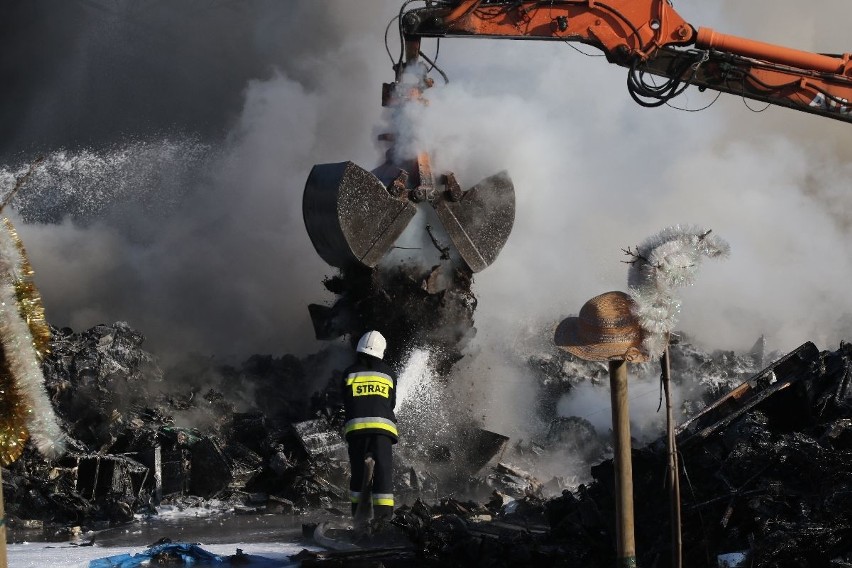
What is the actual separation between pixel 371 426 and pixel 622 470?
341cm

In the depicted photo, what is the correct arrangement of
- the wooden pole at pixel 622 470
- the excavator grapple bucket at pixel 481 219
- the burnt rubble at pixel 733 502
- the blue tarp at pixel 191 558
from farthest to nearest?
the excavator grapple bucket at pixel 481 219, the blue tarp at pixel 191 558, the burnt rubble at pixel 733 502, the wooden pole at pixel 622 470

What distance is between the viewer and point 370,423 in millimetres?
6680

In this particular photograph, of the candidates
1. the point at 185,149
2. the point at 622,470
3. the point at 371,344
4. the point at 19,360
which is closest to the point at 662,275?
the point at 622,470

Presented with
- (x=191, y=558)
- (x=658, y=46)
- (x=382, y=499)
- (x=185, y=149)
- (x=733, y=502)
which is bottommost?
(x=191, y=558)

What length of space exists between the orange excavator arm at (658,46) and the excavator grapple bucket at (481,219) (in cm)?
113

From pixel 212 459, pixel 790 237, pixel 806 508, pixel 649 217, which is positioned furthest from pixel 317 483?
pixel 790 237

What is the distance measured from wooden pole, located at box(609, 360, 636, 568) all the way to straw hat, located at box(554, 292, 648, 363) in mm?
53

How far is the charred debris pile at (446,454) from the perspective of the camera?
514 cm

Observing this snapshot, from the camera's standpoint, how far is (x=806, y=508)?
4.82 metres

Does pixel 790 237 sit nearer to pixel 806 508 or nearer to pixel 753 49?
pixel 753 49

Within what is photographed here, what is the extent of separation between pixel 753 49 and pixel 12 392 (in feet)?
23.1

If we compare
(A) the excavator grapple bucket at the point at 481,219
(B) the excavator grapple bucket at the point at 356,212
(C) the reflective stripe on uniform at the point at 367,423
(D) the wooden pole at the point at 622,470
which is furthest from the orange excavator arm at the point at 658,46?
(D) the wooden pole at the point at 622,470

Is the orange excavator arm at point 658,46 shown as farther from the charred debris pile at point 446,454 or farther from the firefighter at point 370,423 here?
the firefighter at point 370,423

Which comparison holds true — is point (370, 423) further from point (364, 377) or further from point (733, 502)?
point (733, 502)
